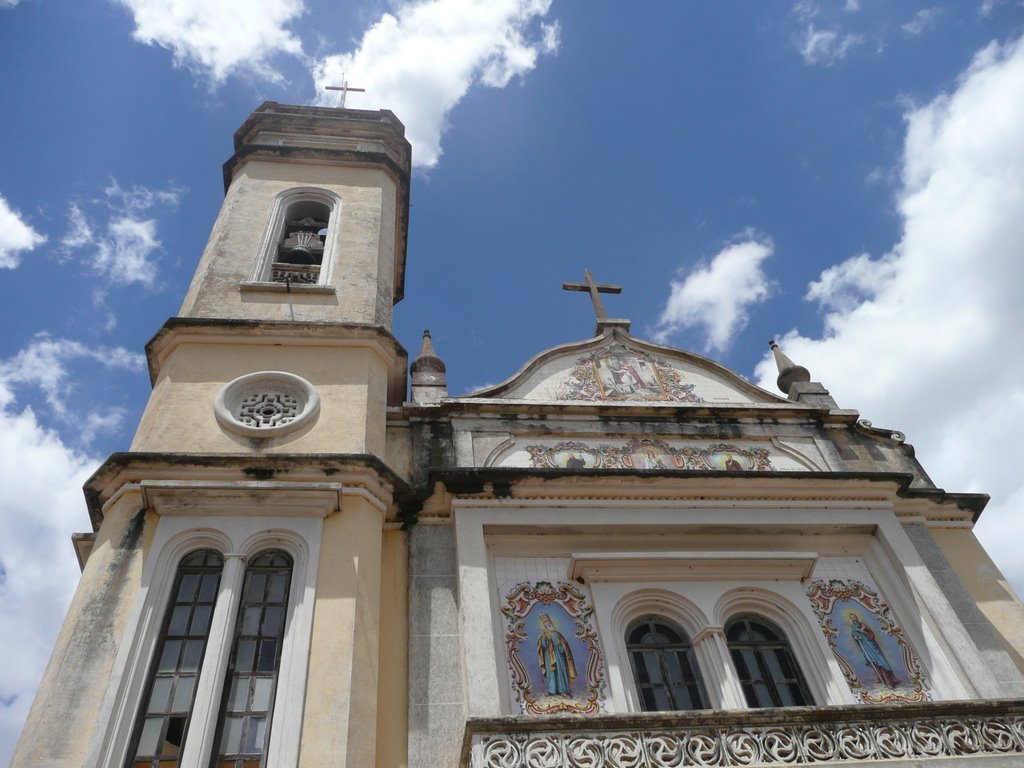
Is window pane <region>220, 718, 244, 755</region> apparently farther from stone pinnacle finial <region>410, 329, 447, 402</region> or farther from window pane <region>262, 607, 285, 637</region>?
stone pinnacle finial <region>410, 329, 447, 402</region>

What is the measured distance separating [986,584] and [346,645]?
7.59m

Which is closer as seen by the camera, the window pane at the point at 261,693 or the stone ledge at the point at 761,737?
the stone ledge at the point at 761,737

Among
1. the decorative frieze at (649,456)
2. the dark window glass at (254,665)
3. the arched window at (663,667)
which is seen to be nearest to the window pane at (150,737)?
the dark window glass at (254,665)

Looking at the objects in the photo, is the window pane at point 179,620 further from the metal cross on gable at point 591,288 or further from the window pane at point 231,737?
the metal cross on gable at point 591,288

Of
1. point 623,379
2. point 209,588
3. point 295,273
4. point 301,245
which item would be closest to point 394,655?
point 209,588

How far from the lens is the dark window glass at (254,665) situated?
7441 mm

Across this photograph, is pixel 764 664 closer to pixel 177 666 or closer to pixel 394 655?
pixel 394 655

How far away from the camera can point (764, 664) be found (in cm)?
934

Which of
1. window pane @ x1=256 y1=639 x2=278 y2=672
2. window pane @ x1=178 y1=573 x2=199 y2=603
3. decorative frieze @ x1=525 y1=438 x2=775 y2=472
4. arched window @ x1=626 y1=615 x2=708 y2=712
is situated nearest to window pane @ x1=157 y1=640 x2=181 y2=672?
window pane @ x1=178 y1=573 x2=199 y2=603

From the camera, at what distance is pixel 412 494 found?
10.0 m

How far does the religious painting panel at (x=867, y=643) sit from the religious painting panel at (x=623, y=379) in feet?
12.0

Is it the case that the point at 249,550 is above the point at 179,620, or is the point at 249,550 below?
above

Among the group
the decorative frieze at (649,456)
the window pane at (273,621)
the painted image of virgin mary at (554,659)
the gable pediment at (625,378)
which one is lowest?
the painted image of virgin mary at (554,659)

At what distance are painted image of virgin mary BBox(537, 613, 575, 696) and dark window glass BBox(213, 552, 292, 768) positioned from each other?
259cm
